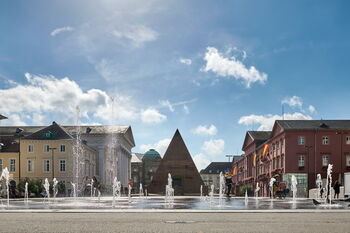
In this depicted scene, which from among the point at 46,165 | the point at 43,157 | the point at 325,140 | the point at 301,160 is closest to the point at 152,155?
the point at 46,165

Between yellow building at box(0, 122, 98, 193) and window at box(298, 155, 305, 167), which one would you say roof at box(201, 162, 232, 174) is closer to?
yellow building at box(0, 122, 98, 193)

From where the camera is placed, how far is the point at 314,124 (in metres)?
67.2

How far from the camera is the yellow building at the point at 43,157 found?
247ft

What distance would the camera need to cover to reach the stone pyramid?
62.2 metres

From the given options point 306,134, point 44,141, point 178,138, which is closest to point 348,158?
point 306,134

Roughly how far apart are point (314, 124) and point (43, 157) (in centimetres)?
4143

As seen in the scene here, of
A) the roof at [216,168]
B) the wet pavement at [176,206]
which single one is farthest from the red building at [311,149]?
the roof at [216,168]

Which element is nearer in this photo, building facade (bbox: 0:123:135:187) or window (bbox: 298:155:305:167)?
window (bbox: 298:155:305:167)

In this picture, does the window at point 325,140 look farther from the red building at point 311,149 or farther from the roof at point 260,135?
the roof at point 260,135

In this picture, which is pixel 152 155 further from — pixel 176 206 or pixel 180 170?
pixel 176 206

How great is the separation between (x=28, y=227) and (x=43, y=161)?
66.5 m

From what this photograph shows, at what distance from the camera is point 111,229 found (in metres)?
10.9

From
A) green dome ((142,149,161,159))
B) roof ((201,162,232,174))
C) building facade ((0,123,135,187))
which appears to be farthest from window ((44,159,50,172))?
roof ((201,162,232,174))

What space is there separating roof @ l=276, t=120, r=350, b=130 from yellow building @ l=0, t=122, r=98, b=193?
3283 cm
